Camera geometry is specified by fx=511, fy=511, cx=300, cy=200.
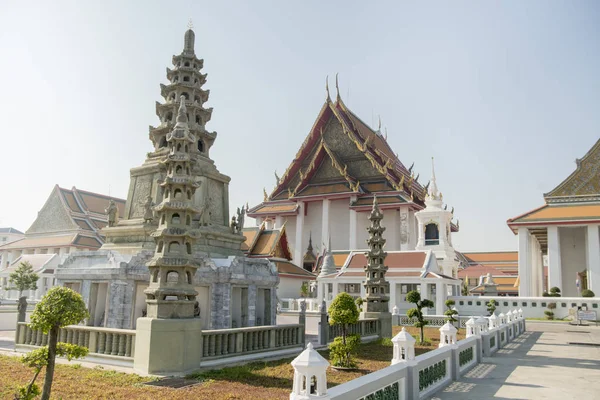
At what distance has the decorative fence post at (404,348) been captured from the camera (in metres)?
7.57

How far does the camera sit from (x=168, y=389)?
25.5 ft

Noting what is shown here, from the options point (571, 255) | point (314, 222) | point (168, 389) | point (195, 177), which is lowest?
point (168, 389)

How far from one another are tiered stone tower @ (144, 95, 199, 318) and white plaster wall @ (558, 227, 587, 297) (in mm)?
32640

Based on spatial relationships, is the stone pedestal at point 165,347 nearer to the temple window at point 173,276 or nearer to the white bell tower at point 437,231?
the temple window at point 173,276

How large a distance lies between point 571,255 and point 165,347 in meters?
35.3

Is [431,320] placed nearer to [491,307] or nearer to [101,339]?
[491,307]

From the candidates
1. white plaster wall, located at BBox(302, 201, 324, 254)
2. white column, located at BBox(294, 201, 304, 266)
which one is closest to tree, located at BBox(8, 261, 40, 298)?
white column, located at BBox(294, 201, 304, 266)

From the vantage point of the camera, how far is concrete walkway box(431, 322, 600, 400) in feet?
26.6

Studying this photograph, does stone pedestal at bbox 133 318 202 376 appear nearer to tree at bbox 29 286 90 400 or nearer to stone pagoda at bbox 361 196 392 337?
tree at bbox 29 286 90 400

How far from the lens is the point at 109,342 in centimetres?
1016

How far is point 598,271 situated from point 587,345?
18.1 meters

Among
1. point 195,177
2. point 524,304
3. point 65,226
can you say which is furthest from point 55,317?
point 65,226

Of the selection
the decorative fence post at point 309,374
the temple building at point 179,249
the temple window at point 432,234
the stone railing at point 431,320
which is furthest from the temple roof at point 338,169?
the decorative fence post at point 309,374

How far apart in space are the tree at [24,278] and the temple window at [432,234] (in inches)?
1060
